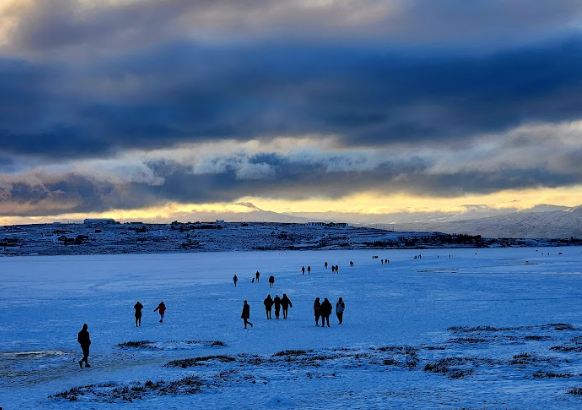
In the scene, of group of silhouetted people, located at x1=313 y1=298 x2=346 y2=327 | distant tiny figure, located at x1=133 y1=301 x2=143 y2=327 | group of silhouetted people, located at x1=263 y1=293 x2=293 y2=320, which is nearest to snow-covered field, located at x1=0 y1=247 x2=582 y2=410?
distant tiny figure, located at x1=133 y1=301 x2=143 y2=327

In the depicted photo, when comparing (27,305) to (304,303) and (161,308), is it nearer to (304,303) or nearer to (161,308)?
(161,308)

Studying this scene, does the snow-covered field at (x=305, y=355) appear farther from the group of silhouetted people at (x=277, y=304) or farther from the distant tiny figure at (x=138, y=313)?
the group of silhouetted people at (x=277, y=304)

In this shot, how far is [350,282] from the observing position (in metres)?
66.6

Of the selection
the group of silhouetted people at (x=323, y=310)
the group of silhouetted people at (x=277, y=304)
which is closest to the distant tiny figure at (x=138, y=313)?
the group of silhouetted people at (x=277, y=304)

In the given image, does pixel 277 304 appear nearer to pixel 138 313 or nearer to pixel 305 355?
pixel 138 313

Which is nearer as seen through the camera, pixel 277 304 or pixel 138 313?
pixel 138 313

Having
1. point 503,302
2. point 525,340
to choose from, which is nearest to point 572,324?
point 525,340

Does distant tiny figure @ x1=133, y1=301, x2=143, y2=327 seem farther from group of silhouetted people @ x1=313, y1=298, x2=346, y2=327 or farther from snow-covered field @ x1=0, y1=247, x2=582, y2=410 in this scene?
group of silhouetted people @ x1=313, y1=298, x2=346, y2=327

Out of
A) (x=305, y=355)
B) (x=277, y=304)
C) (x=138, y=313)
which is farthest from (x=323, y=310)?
(x=138, y=313)

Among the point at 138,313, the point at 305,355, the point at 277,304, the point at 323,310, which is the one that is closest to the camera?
the point at 305,355

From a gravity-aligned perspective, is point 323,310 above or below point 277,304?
above

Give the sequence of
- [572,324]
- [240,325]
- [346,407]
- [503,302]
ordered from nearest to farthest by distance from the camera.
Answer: [346,407], [572,324], [240,325], [503,302]

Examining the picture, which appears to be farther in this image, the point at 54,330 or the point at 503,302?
the point at 503,302

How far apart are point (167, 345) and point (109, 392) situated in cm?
911
